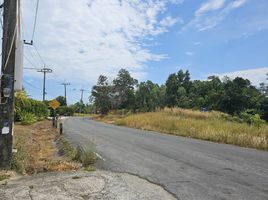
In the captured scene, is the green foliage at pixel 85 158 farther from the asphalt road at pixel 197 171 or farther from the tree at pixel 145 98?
the tree at pixel 145 98

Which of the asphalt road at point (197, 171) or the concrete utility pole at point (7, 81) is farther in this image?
the concrete utility pole at point (7, 81)

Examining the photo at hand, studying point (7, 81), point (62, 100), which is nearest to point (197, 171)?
point (7, 81)

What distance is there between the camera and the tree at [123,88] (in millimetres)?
92625

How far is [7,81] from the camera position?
9914 millimetres

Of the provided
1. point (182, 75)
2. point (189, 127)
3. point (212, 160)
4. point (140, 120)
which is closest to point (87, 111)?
point (182, 75)

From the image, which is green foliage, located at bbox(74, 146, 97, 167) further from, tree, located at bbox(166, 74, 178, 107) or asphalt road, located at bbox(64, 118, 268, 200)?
tree, located at bbox(166, 74, 178, 107)

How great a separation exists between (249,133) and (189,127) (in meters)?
7.43

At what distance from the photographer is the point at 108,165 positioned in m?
11.3

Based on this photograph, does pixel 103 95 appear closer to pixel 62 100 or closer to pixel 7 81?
pixel 62 100

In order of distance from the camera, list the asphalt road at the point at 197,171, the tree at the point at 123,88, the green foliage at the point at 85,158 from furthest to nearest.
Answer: the tree at the point at 123,88, the green foliage at the point at 85,158, the asphalt road at the point at 197,171

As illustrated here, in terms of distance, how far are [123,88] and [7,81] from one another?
83.5m

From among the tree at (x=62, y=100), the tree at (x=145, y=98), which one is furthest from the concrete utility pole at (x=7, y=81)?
the tree at (x=62, y=100)

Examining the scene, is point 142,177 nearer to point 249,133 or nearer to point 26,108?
point 249,133

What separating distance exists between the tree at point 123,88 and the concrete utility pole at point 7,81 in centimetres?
8167
